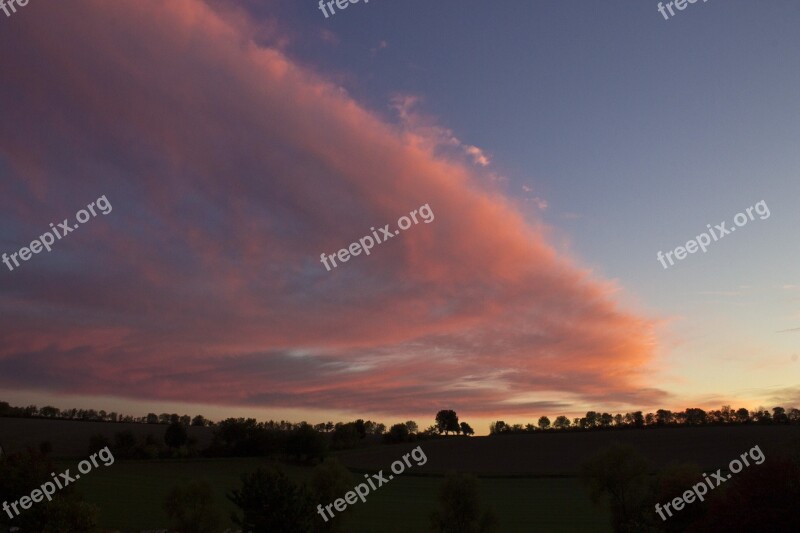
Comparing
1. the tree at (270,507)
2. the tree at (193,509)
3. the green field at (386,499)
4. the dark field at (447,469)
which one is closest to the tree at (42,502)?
the dark field at (447,469)

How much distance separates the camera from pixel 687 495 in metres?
56.7

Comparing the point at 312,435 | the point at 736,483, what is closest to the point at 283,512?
the point at 736,483

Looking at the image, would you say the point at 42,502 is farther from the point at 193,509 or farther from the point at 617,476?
the point at 617,476

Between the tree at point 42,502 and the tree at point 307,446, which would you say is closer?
the tree at point 42,502

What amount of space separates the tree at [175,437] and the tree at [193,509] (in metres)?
93.7

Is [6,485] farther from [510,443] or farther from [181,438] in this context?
[510,443]

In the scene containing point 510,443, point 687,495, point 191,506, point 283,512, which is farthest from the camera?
point 510,443

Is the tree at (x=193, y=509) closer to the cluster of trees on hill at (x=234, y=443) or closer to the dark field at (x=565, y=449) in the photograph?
the dark field at (x=565, y=449)

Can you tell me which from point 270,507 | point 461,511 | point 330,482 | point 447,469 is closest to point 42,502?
point 270,507

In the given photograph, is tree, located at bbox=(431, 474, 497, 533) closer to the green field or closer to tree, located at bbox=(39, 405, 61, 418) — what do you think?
the green field

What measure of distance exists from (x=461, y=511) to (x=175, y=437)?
113 meters

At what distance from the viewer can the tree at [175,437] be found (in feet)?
523

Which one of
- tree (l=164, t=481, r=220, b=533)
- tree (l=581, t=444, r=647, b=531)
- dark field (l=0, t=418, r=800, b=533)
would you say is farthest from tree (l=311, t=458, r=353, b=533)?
tree (l=581, t=444, r=647, b=531)

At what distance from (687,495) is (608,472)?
13.6 meters
